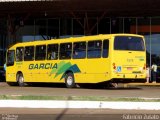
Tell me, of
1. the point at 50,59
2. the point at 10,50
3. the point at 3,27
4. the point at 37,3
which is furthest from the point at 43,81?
the point at 3,27

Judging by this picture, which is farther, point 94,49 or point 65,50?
point 65,50

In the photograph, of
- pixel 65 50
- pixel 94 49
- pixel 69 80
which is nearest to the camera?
pixel 94 49

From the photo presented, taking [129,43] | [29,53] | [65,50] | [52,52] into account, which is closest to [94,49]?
[129,43]

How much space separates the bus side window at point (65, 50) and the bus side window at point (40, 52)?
60.1 inches

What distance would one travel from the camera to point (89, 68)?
28328 mm

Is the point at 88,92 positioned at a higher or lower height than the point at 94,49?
lower

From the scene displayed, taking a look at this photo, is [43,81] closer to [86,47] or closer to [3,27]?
[86,47]

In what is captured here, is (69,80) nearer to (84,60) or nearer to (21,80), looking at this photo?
(84,60)

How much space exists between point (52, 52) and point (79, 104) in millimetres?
13103

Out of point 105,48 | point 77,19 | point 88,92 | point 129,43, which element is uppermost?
point 77,19

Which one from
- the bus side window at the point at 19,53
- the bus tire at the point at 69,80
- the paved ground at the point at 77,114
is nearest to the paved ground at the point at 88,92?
the bus tire at the point at 69,80

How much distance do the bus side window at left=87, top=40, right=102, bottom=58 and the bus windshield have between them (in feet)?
3.08

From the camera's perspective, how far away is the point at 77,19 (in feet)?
131

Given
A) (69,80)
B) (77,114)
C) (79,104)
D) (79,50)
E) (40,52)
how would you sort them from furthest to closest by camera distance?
(40,52) → (69,80) → (79,50) → (79,104) → (77,114)
